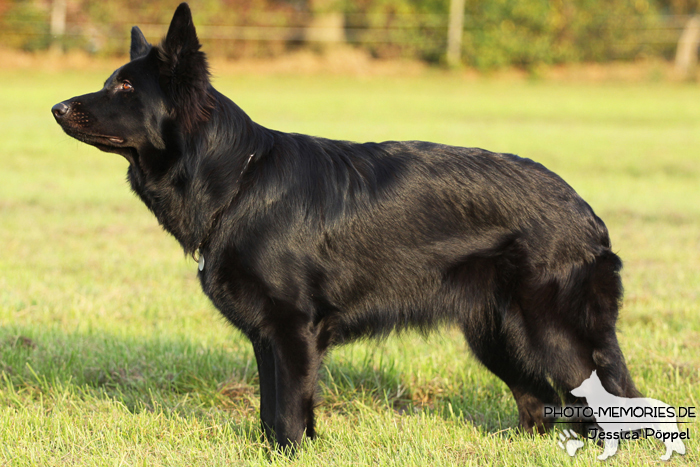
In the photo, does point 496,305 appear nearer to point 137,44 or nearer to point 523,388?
point 523,388

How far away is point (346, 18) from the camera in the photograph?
3841cm

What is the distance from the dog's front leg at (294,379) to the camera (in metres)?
3.15

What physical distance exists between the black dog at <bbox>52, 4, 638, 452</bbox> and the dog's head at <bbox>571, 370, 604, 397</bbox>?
38 mm

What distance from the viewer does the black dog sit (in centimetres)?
318

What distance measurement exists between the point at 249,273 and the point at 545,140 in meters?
15.8

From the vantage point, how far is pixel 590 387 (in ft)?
10.9

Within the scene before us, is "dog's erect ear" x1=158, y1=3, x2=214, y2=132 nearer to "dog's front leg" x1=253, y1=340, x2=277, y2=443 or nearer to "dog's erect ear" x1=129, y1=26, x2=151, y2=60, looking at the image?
"dog's erect ear" x1=129, y1=26, x2=151, y2=60

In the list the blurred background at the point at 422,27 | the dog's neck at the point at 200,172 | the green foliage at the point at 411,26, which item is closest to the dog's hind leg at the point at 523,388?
the dog's neck at the point at 200,172

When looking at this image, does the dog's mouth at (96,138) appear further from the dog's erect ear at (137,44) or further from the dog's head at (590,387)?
the dog's head at (590,387)

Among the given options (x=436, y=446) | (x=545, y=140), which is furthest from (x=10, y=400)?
(x=545, y=140)

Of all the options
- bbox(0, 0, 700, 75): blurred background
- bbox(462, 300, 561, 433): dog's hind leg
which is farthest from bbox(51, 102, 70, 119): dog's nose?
bbox(0, 0, 700, 75): blurred background

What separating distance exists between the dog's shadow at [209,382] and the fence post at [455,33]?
109ft

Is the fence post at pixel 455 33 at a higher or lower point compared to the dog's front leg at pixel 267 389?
higher

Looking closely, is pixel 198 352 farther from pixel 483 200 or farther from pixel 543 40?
pixel 543 40
